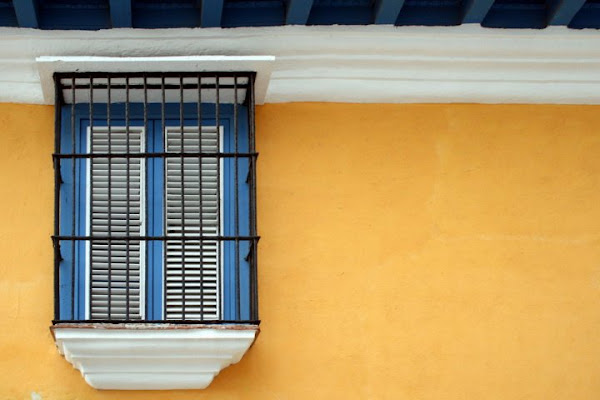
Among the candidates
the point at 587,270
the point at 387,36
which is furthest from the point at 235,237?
the point at 587,270

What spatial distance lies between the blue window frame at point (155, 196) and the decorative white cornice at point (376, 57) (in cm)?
24

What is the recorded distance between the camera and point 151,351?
19.2 ft

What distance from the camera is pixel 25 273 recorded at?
6086mm

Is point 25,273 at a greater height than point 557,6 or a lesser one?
lesser

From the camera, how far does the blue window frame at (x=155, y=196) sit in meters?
6.05

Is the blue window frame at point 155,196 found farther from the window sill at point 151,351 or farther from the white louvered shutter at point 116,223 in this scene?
the window sill at point 151,351

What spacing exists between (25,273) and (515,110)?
2281 mm

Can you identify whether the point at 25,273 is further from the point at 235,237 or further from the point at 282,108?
the point at 282,108

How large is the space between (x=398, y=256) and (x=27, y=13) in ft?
6.20

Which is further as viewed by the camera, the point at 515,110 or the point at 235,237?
the point at 515,110

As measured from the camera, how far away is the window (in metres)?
6.05

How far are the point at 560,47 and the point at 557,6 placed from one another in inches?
8.7

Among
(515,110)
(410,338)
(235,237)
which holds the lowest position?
(410,338)

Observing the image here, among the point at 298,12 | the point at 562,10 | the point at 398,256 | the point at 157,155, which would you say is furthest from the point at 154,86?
the point at 562,10
